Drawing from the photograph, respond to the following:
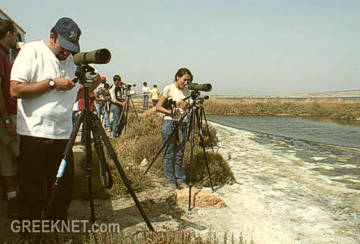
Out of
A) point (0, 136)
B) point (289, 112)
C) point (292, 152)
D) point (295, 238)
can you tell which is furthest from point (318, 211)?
point (289, 112)

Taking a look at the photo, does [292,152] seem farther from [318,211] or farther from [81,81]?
[81,81]

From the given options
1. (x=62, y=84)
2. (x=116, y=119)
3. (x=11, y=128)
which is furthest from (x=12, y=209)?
(x=116, y=119)

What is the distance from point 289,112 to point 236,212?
31.6 m

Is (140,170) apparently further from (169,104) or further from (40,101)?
(40,101)

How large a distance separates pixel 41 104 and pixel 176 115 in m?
2.75

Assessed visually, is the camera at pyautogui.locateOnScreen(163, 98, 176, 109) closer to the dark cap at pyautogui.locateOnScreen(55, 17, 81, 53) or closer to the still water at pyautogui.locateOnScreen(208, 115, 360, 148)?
the dark cap at pyautogui.locateOnScreen(55, 17, 81, 53)

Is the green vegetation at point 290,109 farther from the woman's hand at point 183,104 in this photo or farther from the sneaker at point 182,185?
the woman's hand at point 183,104

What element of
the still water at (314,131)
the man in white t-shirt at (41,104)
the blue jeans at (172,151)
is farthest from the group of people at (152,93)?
the man in white t-shirt at (41,104)

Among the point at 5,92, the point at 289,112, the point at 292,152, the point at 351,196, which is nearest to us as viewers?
the point at 5,92

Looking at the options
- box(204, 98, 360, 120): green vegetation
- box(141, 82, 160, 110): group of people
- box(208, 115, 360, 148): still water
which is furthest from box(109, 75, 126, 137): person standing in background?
box(204, 98, 360, 120): green vegetation

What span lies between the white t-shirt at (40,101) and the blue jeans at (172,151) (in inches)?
103

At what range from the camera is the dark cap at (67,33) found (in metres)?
2.56

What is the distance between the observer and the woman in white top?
5.00 metres

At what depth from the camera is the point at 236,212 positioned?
Answer: 14.6 ft
